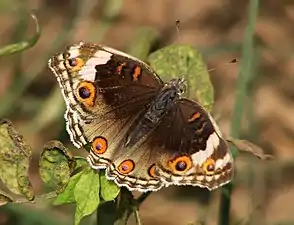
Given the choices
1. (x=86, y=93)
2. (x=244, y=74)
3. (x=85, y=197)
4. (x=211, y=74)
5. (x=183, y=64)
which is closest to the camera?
(x=85, y=197)

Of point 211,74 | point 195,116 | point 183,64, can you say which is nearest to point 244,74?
point 183,64

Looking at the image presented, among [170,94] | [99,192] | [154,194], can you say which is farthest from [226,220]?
[154,194]

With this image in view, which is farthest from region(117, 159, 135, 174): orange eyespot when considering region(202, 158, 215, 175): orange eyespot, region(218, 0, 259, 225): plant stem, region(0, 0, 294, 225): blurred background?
region(0, 0, 294, 225): blurred background

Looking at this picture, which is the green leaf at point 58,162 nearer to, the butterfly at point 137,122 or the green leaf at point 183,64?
the butterfly at point 137,122

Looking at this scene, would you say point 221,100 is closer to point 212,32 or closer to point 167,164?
point 212,32

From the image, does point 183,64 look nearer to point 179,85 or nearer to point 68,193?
point 179,85

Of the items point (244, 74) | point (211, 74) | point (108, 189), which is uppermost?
point (108, 189)
